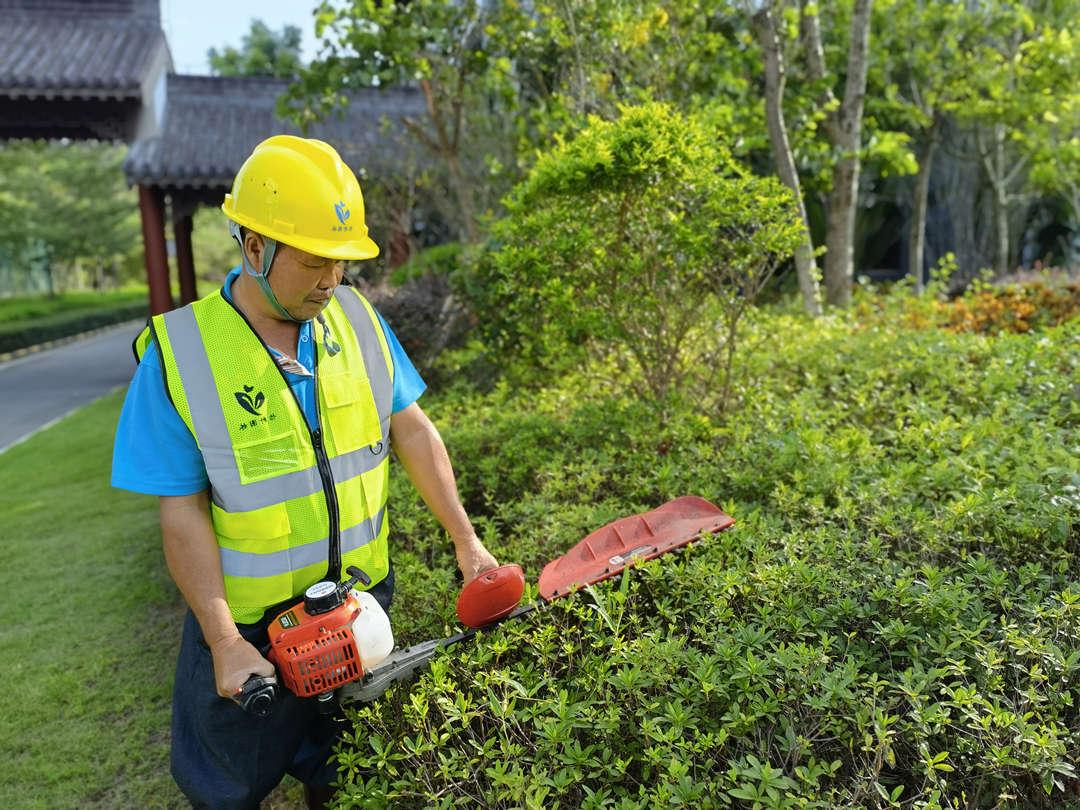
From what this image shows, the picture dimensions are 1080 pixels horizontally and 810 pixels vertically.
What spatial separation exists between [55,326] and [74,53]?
406 inches

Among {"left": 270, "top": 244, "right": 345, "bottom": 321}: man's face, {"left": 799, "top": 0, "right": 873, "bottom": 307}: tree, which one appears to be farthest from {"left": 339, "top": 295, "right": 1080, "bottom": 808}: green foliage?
{"left": 799, "top": 0, "right": 873, "bottom": 307}: tree

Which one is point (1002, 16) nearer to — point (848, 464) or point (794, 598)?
point (848, 464)

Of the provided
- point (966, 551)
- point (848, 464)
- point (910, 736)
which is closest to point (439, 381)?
point (848, 464)

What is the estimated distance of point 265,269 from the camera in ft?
6.54

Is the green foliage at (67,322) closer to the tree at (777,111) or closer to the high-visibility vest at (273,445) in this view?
the tree at (777,111)

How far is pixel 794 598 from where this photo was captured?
2.31 metres

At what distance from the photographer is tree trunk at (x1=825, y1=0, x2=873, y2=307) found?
7.15 metres

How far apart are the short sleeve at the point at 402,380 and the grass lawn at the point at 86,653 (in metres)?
1.34

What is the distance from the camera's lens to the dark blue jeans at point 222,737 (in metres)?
2.09

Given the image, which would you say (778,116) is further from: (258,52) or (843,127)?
(258,52)

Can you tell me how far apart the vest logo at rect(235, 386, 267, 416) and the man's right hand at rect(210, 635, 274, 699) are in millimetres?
512

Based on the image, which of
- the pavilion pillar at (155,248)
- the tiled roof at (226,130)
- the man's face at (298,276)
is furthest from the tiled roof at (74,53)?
the man's face at (298,276)

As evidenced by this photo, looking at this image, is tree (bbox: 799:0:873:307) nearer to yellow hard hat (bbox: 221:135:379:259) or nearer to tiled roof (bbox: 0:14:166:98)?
yellow hard hat (bbox: 221:135:379:259)

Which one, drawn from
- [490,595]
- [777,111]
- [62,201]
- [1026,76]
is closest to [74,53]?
[777,111]
